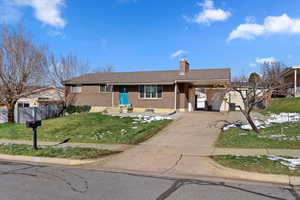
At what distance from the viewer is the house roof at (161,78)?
2072 centimetres

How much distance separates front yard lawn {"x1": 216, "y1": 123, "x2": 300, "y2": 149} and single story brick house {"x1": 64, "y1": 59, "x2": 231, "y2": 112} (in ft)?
28.7

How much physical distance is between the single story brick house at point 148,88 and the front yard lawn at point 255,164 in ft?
42.2

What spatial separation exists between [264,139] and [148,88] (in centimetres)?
1423

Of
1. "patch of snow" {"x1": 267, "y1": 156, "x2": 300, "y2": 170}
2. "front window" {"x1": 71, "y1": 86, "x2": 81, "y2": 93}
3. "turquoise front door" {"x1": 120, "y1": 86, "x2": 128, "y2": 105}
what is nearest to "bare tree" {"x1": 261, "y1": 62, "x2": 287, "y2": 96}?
"patch of snow" {"x1": 267, "y1": 156, "x2": 300, "y2": 170}

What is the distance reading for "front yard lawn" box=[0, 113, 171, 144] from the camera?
11.5 meters

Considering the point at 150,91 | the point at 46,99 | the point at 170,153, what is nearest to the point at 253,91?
the point at 170,153

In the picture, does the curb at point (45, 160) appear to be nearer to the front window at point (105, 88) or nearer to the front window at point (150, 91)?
the front window at point (150, 91)

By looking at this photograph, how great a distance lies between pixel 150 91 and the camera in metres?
22.7

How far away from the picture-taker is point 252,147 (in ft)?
29.5

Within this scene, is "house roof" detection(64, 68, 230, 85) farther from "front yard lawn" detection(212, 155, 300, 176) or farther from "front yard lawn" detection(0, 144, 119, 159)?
"front yard lawn" detection(0, 144, 119, 159)

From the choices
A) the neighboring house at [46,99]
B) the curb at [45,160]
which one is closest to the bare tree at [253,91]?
the curb at [45,160]

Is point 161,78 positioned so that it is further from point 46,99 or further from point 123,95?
point 46,99

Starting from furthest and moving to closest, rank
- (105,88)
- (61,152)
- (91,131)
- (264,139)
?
(105,88) → (91,131) → (264,139) → (61,152)

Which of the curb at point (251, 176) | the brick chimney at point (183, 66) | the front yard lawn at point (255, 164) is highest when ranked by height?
the brick chimney at point (183, 66)
